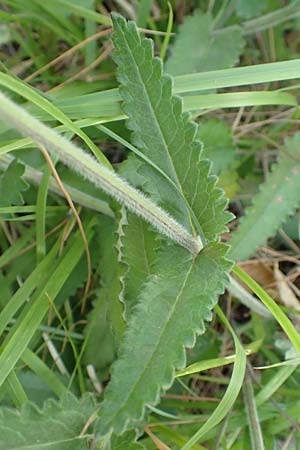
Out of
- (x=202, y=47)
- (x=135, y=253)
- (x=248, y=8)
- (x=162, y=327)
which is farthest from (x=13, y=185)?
(x=248, y=8)

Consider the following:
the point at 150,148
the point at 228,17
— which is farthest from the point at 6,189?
the point at 228,17

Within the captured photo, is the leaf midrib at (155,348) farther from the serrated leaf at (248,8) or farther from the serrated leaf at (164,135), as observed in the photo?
the serrated leaf at (248,8)

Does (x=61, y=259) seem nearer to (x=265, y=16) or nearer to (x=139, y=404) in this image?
(x=139, y=404)

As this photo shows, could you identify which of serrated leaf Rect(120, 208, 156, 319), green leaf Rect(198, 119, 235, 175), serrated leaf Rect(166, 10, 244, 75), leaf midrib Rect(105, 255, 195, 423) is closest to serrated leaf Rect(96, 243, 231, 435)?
leaf midrib Rect(105, 255, 195, 423)

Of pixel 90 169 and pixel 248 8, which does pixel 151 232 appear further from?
pixel 248 8

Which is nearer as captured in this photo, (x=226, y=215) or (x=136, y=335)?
(x=136, y=335)

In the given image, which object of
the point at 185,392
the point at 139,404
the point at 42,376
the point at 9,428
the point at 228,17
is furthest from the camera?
the point at 228,17

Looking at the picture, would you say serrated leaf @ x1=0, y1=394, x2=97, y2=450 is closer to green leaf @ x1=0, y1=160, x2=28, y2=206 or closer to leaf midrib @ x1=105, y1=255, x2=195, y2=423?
leaf midrib @ x1=105, y1=255, x2=195, y2=423
